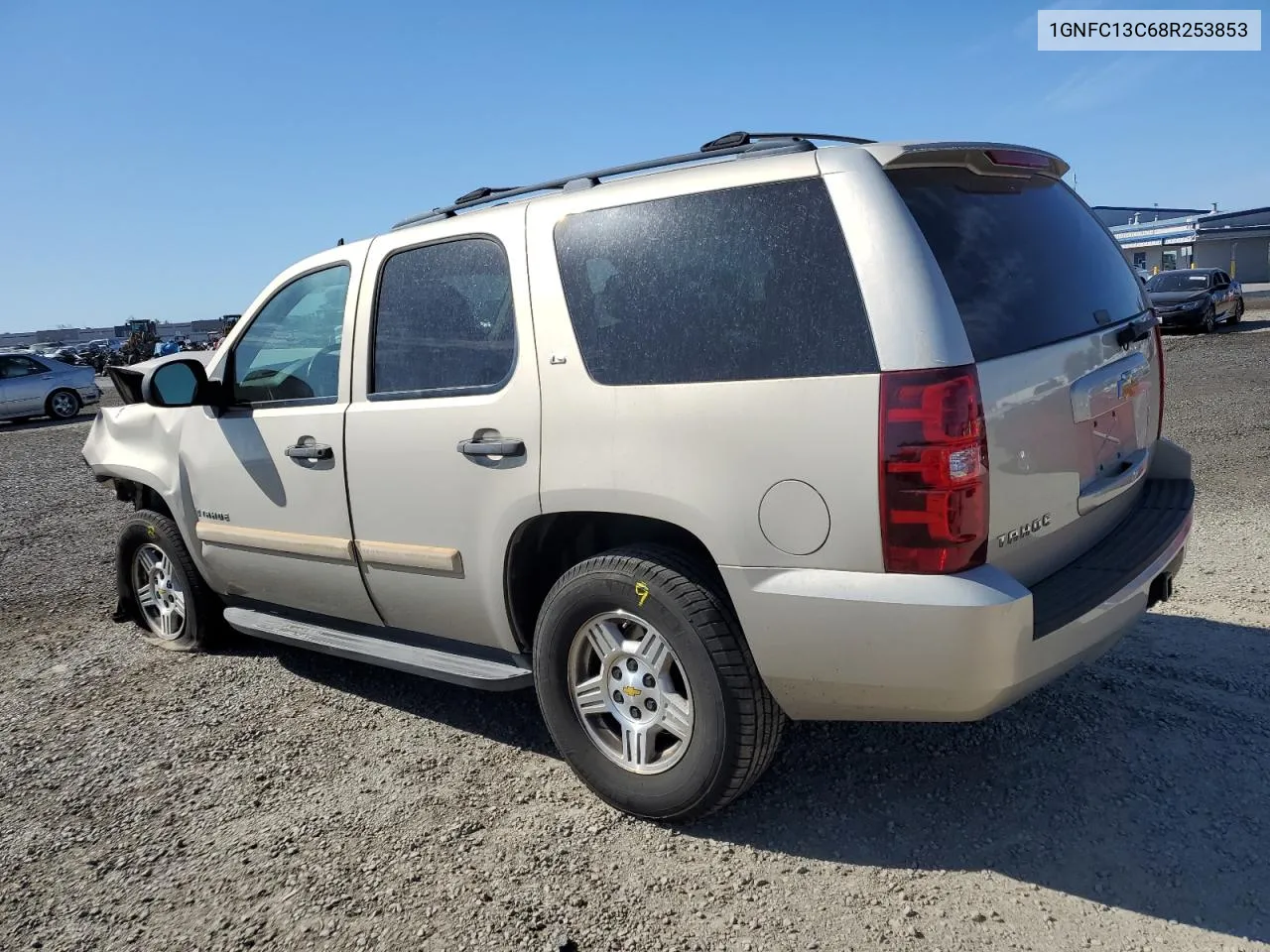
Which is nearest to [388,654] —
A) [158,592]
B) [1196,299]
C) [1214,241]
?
[158,592]

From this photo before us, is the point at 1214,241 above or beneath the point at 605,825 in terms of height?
above

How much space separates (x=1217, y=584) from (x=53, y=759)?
5.46 m

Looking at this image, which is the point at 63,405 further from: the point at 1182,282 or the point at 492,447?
the point at 1182,282

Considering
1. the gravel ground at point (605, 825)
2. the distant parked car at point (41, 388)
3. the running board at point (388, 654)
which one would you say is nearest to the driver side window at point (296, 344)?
the running board at point (388, 654)

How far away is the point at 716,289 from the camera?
2.84 metres

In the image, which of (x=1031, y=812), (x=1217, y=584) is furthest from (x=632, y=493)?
(x=1217, y=584)

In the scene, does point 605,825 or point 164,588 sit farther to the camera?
point 164,588

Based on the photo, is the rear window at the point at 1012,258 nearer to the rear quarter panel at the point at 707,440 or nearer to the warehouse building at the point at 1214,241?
the rear quarter panel at the point at 707,440

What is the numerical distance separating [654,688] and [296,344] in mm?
2264

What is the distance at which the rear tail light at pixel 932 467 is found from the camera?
2.44m

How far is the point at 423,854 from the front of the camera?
2986 millimetres

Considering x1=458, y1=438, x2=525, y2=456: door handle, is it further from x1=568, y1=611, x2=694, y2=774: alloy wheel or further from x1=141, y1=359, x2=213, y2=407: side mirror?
x1=141, y1=359, x2=213, y2=407: side mirror

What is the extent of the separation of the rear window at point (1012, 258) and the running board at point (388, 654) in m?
1.90

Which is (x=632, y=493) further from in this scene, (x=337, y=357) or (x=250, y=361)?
(x=250, y=361)
